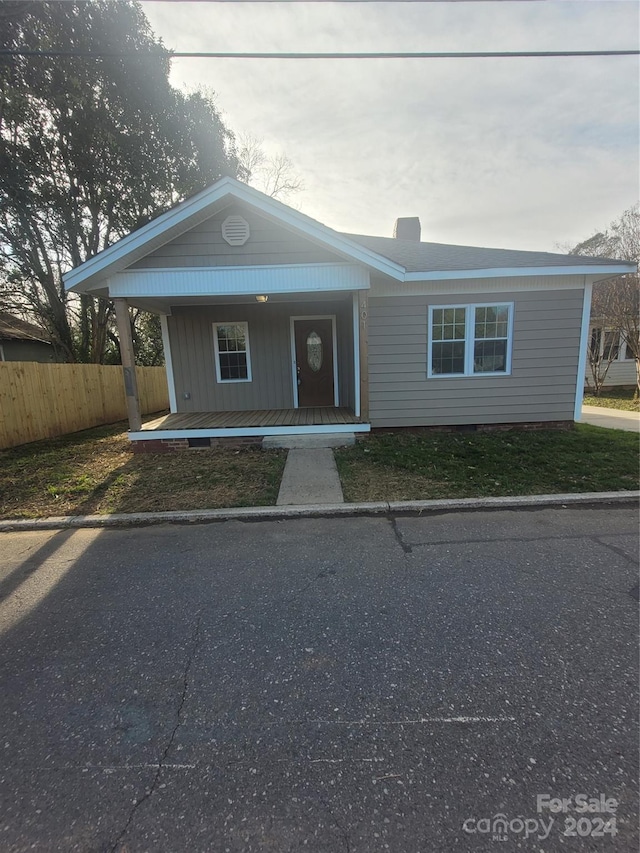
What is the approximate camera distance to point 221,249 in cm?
709

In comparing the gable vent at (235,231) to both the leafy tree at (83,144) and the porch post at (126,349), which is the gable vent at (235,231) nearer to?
the porch post at (126,349)

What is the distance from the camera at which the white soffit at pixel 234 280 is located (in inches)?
278

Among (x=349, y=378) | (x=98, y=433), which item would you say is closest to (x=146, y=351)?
(x=98, y=433)

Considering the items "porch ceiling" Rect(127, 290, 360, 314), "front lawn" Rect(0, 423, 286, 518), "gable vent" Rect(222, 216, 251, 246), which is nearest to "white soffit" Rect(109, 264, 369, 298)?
"gable vent" Rect(222, 216, 251, 246)

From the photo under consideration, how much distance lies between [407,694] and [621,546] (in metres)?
2.74

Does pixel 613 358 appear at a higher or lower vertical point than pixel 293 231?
lower

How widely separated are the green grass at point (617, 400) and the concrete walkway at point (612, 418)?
74 cm

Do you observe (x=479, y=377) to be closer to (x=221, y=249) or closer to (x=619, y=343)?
(x=221, y=249)

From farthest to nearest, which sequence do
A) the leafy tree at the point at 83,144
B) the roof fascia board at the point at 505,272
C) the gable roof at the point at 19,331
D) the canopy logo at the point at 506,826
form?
the gable roof at the point at 19,331 < the leafy tree at the point at 83,144 < the roof fascia board at the point at 505,272 < the canopy logo at the point at 506,826

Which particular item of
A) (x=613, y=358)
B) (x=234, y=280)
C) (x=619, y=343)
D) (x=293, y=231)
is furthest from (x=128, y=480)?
(x=613, y=358)

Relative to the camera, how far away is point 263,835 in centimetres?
143

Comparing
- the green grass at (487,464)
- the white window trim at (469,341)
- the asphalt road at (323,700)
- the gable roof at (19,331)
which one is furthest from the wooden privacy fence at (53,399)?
the white window trim at (469,341)

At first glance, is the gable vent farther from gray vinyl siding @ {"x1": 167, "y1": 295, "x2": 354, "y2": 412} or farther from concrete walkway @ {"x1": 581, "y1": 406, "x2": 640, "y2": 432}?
concrete walkway @ {"x1": 581, "y1": 406, "x2": 640, "y2": 432}

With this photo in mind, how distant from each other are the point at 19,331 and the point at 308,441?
1880 cm
